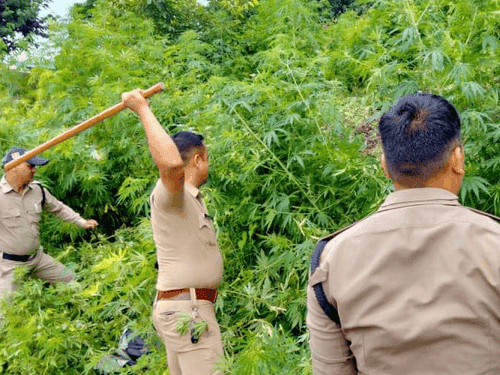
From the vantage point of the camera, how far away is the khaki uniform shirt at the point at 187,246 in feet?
8.17

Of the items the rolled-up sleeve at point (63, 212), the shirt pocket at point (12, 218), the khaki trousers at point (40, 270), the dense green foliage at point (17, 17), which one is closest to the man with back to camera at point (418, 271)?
the khaki trousers at point (40, 270)

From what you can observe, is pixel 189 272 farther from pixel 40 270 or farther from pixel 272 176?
pixel 40 270

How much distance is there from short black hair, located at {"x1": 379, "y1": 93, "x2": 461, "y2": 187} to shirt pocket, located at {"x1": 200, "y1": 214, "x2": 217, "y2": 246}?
147cm

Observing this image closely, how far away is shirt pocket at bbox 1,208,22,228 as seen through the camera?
4582 millimetres

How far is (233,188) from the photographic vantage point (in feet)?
12.3

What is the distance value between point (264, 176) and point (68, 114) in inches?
118

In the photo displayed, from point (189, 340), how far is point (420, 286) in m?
1.69

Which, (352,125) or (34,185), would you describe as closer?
(352,125)

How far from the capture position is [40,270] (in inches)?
189

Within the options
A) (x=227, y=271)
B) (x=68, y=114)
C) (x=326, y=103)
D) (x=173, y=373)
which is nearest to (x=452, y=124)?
(x=173, y=373)

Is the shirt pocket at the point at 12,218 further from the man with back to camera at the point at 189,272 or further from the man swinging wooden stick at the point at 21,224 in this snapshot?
the man with back to camera at the point at 189,272

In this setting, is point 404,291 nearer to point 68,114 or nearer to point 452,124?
point 452,124

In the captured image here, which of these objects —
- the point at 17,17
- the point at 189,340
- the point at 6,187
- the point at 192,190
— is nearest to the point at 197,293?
the point at 189,340

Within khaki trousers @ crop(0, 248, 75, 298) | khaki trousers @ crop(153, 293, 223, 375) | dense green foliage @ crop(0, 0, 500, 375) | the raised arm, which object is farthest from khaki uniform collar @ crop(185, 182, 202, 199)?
khaki trousers @ crop(0, 248, 75, 298)
